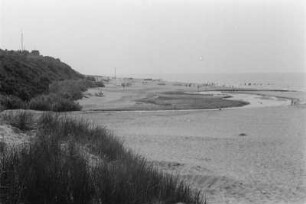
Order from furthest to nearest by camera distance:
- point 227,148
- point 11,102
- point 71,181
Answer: point 11,102 < point 227,148 < point 71,181

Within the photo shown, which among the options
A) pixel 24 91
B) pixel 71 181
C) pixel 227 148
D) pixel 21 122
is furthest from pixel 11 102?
pixel 71 181

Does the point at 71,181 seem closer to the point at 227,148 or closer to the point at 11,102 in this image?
the point at 227,148

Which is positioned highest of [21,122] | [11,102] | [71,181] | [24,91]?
[24,91]

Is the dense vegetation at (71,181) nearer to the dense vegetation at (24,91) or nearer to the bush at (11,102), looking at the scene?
the dense vegetation at (24,91)

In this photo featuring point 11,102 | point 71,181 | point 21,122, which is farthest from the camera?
point 11,102

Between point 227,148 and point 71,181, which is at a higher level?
point 71,181

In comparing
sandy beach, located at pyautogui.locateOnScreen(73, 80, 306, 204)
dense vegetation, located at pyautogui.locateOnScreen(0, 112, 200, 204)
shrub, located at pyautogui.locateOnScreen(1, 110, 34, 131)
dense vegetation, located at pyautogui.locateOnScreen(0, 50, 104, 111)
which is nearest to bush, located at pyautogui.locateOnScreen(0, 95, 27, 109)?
dense vegetation, located at pyautogui.locateOnScreen(0, 50, 104, 111)

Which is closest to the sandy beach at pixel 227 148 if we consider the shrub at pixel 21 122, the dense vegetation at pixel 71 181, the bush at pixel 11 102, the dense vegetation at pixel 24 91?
the dense vegetation at pixel 71 181

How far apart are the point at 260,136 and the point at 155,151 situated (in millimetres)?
5184

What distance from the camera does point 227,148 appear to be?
13398 mm

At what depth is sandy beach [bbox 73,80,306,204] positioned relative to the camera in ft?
28.3

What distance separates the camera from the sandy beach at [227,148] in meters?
8.64

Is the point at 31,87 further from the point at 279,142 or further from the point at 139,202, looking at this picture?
the point at 139,202

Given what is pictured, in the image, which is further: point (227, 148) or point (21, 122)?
point (227, 148)
